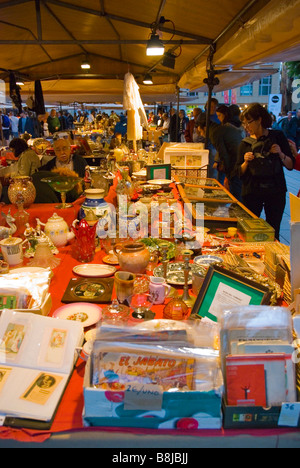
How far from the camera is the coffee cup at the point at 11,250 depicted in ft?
7.39

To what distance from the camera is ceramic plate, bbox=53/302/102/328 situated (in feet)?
5.41

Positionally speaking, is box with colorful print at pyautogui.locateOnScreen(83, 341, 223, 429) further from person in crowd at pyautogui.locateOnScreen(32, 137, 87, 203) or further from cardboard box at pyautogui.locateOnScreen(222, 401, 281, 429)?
person in crowd at pyautogui.locateOnScreen(32, 137, 87, 203)

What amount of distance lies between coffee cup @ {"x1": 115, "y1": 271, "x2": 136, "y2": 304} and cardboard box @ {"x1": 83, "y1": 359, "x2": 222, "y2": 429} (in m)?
0.68

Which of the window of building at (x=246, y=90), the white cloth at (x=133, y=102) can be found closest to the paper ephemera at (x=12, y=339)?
the white cloth at (x=133, y=102)

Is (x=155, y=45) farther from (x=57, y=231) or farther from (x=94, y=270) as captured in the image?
(x=94, y=270)

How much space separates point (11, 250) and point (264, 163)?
2.56 metres

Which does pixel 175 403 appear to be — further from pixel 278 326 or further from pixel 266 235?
pixel 266 235

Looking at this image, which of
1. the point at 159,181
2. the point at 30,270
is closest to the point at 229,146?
the point at 159,181

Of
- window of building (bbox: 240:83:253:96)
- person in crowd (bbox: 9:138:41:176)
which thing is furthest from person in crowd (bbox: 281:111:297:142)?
window of building (bbox: 240:83:253:96)

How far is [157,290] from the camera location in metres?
1.79

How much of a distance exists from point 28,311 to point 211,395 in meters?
0.85

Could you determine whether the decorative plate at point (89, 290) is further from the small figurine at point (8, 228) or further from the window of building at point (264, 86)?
the window of building at point (264, 86)

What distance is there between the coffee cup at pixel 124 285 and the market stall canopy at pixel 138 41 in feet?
6.56
